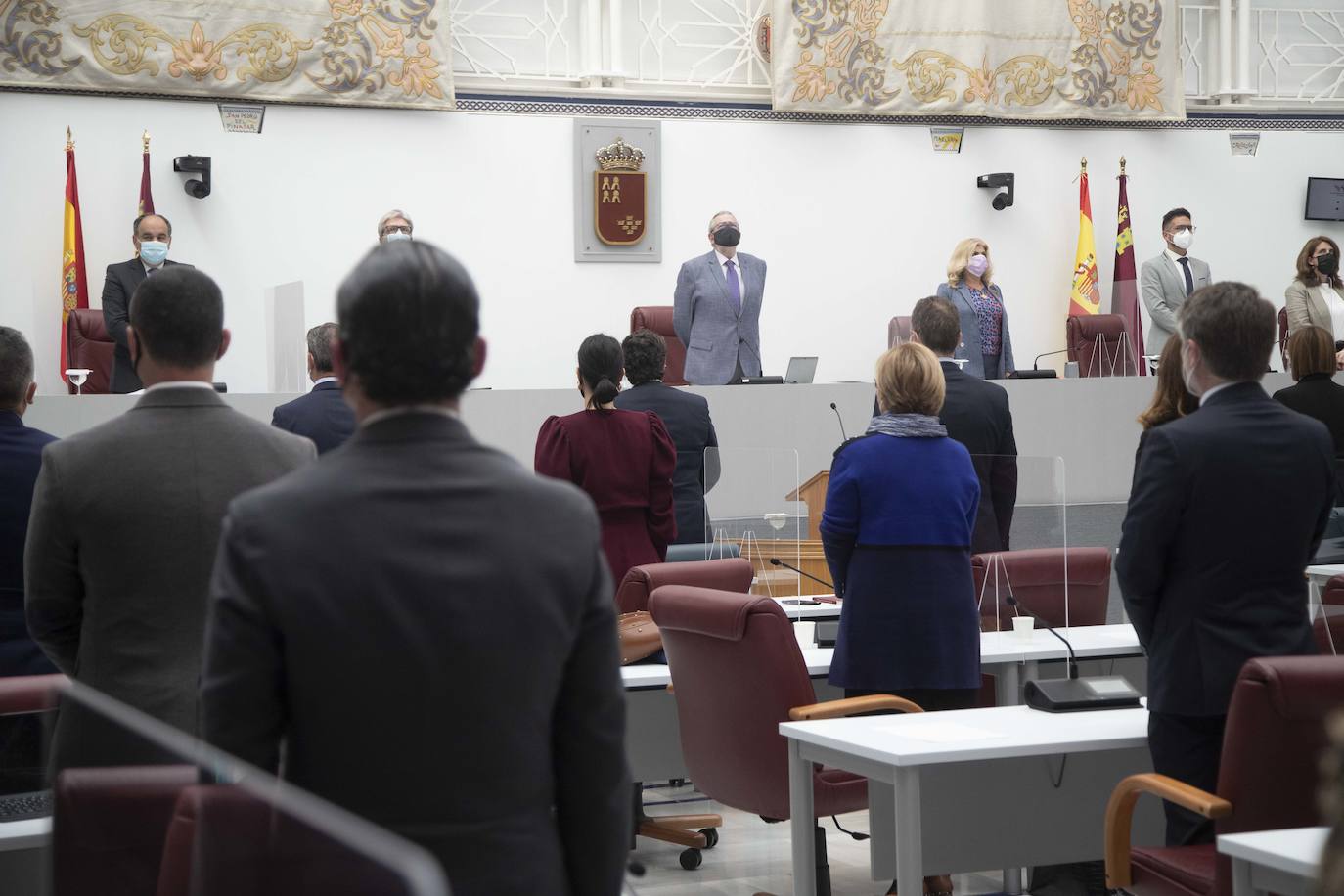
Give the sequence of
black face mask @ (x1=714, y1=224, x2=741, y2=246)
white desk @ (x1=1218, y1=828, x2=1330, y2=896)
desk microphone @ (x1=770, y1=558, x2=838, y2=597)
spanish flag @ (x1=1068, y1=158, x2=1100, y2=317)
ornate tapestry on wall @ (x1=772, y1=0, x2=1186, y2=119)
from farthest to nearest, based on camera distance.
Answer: spanish flag @ (x1=1068, y1=158, x2=1100, y2=317), ornate tapestry on wall @ (x1=772, y1=0, x2=1186, y2=119), black face mask @ (x1=714, y1=224, x2=741, y2=246), desk microphone @ (x1=770, y1=558, x2=838, y2=597), white desk @ (x1=1218, y1=828, x2=1330, y2=896)

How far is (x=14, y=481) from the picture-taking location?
10.8ft

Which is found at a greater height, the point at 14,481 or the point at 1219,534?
the point at 14,481

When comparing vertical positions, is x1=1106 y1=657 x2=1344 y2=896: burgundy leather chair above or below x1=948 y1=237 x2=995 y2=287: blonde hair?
below

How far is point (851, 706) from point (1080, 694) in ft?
1.80

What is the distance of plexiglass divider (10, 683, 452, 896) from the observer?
961 mm

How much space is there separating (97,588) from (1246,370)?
A: 227cm

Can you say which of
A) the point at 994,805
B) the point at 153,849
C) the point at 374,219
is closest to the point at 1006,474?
the point at 994,805

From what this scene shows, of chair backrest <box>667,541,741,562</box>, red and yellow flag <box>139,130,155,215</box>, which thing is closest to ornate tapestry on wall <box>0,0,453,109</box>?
red and yellow flag <box>139,130,155,215</box>

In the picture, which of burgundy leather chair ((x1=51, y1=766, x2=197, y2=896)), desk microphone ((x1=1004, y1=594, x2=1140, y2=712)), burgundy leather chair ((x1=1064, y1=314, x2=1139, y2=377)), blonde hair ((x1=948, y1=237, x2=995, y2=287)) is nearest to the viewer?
burgundy leather chair ((x1=51, y1=766, x2=197, y2=896))

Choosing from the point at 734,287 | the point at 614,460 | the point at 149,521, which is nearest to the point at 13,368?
the point at 149,521

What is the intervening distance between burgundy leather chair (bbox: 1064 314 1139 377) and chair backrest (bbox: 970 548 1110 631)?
5.30 meters

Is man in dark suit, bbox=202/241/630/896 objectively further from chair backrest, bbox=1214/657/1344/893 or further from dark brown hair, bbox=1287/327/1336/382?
dark brown hair, bbox=1287/327/1336/382

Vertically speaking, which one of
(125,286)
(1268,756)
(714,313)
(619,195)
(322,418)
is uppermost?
(619,195)

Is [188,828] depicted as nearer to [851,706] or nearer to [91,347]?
[851,706]
